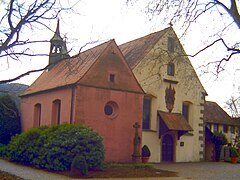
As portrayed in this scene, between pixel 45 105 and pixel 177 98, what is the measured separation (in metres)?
10.7

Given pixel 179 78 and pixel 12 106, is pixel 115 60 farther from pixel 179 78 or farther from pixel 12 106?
pixel 12 106

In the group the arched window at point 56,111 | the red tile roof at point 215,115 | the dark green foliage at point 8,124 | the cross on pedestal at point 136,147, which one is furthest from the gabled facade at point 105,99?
the red tile roof at point 215,115

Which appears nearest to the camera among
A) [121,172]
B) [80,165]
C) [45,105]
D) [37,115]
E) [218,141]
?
[80,165]

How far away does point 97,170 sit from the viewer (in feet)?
64.6

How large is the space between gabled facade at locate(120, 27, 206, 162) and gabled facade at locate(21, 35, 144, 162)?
10.0ft

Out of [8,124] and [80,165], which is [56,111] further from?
[80,165]

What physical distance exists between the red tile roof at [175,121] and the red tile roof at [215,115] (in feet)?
21.8

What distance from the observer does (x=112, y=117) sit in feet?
77.9

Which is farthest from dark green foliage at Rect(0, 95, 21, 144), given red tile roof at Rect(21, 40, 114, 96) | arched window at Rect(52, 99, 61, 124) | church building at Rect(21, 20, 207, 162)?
arched window at Rect(52, 99, 61, 124)

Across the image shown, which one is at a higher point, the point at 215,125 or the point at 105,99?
the point at 105,99

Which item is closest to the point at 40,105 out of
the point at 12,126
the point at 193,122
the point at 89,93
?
the point at 12,126

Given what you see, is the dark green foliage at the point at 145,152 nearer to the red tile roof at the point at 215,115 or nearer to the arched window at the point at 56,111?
the arched window at the point at 56,111

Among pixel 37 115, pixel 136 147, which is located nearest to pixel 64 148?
pixel 136 147

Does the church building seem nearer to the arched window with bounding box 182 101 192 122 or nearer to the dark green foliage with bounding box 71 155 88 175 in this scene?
the arched window with bounding box 182 101 192 122
